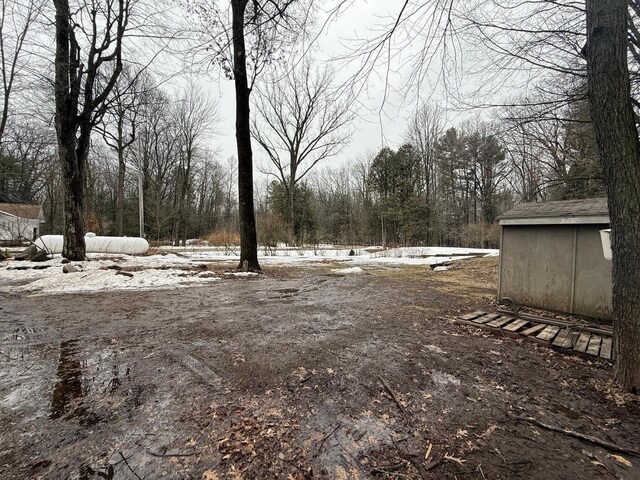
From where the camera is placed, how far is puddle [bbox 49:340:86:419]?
1.86m

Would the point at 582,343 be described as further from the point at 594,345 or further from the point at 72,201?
the point at 72,201

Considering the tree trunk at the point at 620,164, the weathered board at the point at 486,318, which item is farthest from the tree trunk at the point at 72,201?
the tree trunk at the point at 620,164

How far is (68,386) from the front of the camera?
215cm

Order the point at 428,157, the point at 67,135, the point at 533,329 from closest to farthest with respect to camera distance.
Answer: the point at 533,329
the point at 67,135
the point at 428,157

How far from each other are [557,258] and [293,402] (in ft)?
16.3

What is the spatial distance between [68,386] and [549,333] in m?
4.99

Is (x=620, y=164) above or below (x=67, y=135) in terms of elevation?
below

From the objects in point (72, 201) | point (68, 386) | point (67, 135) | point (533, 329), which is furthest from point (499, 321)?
point (67, 135)

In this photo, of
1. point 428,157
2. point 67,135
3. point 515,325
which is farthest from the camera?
point 428,157

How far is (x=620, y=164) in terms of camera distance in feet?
7.20

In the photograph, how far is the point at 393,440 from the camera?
164cm

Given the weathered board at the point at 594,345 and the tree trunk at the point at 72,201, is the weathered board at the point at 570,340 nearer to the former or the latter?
the weathered board at the point at 594,345

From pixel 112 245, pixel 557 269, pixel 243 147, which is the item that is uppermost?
pixel 243 147

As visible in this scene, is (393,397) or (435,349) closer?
(393,397)
